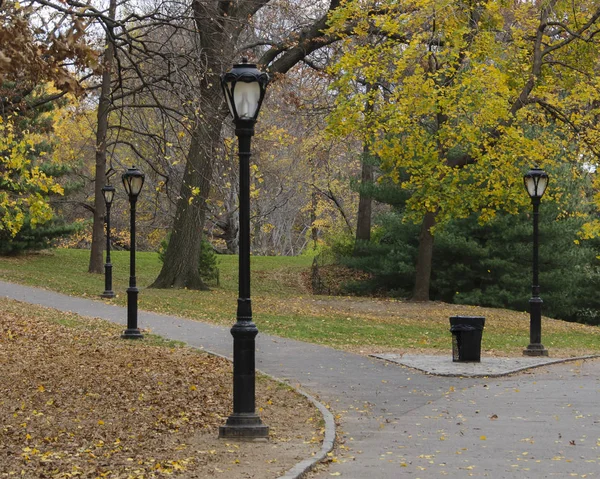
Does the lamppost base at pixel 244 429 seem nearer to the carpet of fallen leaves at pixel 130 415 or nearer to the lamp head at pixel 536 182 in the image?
the carpet of fallen leaves at pixel 130 415

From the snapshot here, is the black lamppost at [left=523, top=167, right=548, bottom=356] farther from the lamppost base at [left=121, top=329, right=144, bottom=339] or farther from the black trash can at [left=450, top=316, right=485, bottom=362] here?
the lamppost base at [left=121, top=329, right=144, bottom=339]

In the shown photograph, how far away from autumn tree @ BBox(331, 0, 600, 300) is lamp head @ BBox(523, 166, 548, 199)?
5772 millimetres

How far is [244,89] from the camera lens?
9469 millimetres

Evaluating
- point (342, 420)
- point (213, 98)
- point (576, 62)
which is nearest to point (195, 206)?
point (213, 98)

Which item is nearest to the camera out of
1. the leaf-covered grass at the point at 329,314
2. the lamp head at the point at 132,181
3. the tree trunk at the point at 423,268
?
the lamp head at the point at 132,181

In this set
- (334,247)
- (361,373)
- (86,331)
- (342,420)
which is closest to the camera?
(342,420)

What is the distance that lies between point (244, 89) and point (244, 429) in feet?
10.6

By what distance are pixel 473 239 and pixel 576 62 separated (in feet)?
25.3

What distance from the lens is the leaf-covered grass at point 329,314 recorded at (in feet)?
70.0

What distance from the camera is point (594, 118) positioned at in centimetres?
2817

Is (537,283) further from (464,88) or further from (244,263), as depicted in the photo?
(244,263)

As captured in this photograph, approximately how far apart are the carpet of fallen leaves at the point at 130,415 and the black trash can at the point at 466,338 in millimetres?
4068

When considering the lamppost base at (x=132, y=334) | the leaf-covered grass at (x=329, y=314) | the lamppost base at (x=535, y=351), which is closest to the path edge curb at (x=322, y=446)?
the lamppost base at (x=132, y=334)

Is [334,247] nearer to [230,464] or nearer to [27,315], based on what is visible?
[27,315]
